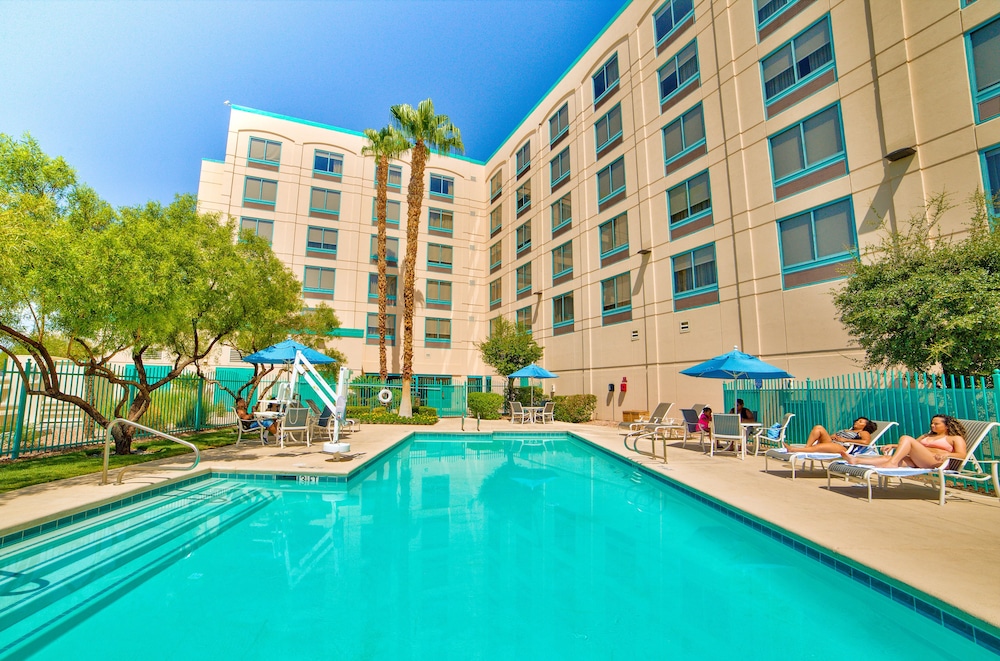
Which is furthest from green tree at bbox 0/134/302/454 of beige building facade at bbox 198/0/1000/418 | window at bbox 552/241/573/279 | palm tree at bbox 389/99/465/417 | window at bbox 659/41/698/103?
window at bbox 659/41/698/103

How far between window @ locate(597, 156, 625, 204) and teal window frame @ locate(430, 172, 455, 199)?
13.5 m

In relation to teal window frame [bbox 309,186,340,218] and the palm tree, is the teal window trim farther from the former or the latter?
teal window frame [bbox 309,186,340,218]

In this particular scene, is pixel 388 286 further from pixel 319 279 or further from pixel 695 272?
pixel 695 272

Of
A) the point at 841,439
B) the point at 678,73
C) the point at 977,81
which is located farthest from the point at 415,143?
the point at 841,439

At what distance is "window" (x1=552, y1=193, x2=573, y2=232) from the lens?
2377 cm

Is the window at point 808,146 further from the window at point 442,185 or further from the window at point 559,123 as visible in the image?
the window at point 442,185

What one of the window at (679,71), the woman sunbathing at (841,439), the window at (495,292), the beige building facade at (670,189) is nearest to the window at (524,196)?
the beige building facade at (670,189)

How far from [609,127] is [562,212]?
15.6 ft

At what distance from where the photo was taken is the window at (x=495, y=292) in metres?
30.2

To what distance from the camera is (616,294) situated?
2016cm

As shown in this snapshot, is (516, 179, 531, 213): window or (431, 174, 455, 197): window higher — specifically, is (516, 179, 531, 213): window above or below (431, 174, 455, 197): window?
below

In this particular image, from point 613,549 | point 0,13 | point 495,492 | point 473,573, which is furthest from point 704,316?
point 0,13

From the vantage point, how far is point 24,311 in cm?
809

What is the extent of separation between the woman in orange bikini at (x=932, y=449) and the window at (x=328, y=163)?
29818mm
